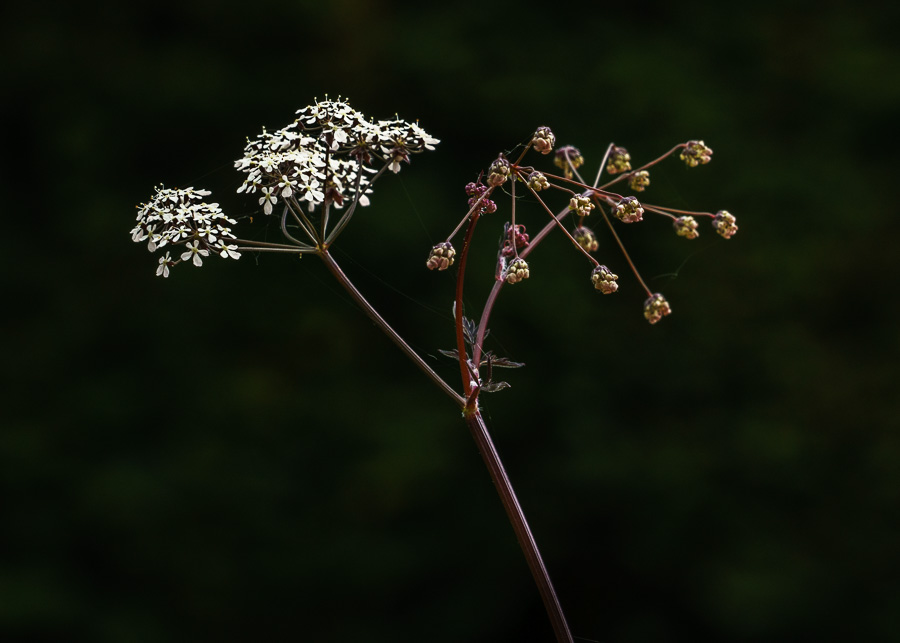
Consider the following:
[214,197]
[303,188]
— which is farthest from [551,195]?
[303,188]

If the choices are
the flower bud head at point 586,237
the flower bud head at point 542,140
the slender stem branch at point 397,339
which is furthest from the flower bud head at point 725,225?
the slender stem branch at point 397,339

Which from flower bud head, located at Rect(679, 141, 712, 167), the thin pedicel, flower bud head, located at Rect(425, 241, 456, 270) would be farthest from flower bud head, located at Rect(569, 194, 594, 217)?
flower bud head, located at Rect(679, 141, 712, 167)

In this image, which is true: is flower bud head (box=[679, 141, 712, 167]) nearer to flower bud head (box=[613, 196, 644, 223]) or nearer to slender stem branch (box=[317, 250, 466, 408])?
flower bud head (box=[613, 196, 644, 223])

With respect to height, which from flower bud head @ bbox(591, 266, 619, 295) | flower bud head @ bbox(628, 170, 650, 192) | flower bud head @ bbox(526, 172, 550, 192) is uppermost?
flower bud head @ bbox(628, 170, 650, 192)

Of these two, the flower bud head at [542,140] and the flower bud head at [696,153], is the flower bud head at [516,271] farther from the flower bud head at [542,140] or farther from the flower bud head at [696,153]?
the flower bud head at [696,153]

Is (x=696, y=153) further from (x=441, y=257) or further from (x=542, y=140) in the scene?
(x=441, y=257)

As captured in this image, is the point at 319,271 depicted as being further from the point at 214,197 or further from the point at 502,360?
the point at 502,360
